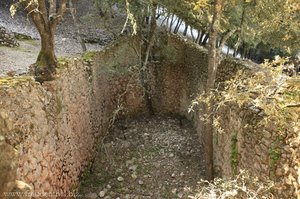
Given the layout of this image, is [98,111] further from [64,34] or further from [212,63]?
[64,34]

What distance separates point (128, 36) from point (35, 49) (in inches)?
174

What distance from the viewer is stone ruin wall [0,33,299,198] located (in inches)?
201

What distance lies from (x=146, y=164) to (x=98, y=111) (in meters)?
2.58

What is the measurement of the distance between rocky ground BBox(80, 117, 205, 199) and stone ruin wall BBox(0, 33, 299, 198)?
50cm

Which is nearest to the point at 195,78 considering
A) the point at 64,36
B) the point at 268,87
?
the point at 268,87

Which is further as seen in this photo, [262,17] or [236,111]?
[262,17]

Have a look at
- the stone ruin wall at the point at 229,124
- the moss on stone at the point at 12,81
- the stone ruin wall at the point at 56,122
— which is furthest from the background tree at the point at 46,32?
the stone ruin wall at the point at 229,124

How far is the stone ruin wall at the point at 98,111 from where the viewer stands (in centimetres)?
512

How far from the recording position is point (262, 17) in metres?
10.0

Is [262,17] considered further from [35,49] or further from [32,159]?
[35,49]

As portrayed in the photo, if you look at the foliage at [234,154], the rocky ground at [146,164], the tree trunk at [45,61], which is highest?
the tree trunk at [45,61]

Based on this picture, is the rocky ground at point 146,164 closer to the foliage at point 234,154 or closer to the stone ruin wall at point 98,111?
the stone ruin wall at point 98,111

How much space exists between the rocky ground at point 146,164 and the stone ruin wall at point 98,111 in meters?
0.50

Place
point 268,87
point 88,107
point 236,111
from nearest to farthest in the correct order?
point 268,87, point 236,111, point 88,107
